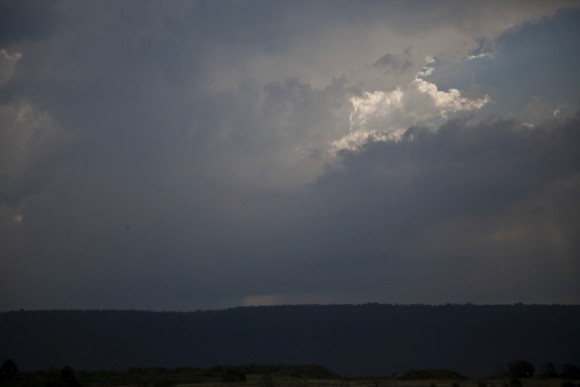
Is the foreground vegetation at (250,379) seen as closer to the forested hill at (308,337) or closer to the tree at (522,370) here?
the tree at (522,370)

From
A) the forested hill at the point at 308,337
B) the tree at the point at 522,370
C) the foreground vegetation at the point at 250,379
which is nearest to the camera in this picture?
the foreground vegetation at the point at 250,379

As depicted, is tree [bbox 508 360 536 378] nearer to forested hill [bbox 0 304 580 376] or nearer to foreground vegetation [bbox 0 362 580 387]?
foreground vegetation [bbox 0 362 580 387]

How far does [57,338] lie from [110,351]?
13.7m

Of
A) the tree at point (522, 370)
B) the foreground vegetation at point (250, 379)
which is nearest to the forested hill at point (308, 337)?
the tree at point (522, 370)

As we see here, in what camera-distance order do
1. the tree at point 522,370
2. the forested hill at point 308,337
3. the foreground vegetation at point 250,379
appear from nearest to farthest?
1. the foreground vegetation at point 250,379
2. the tree at point 522,370
3. the forested hill at point 308,337

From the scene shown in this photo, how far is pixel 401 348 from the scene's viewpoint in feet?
507

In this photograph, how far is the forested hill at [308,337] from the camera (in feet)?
465

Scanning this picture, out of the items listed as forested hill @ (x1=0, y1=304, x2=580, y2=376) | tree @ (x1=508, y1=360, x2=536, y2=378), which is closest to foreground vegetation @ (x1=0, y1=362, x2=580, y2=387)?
tree @ (x1=508, y1=360, x2=536, y2=378)

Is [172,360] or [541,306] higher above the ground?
[541,306]

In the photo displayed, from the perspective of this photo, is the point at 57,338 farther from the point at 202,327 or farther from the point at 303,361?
the point at 303,361

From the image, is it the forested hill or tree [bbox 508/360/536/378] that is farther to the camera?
the forested hill

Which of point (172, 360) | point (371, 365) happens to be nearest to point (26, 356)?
point (172, 360)

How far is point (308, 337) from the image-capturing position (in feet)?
541

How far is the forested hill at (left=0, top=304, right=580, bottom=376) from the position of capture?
141875 millimetres
